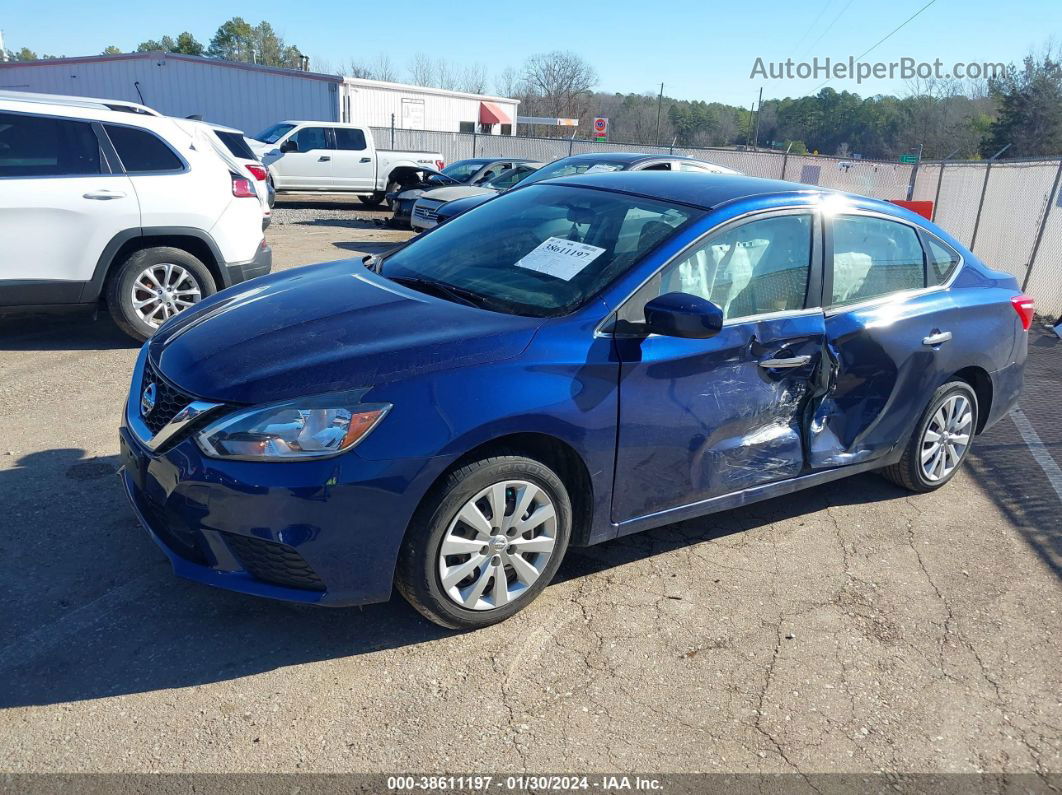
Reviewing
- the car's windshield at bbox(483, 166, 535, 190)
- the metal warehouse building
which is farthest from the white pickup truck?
the metal warehouse building

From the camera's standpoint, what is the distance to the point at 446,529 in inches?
122

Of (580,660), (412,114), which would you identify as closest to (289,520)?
(580,660)

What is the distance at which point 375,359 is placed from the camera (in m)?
3.06

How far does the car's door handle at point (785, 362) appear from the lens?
3831 millimetres

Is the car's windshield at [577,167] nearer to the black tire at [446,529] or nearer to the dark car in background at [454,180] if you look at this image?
the dark car in background at [454,180]

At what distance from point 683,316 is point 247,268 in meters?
4.83

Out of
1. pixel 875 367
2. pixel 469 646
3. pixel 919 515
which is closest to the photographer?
pixel 469 646

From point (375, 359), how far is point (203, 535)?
85cm

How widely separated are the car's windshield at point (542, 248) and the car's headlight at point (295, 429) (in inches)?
34.0

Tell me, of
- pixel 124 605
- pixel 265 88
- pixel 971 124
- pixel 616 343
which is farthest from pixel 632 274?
pixel 971 124

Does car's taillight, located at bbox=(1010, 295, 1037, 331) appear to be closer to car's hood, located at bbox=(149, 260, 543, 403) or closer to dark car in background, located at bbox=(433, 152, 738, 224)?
car's hood, located at bbox=(149, 260, 543, 403)

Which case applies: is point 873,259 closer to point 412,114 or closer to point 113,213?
point 113,213

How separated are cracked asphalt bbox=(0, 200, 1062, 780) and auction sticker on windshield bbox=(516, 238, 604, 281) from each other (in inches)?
52.2

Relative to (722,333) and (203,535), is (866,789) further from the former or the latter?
(203,535)
